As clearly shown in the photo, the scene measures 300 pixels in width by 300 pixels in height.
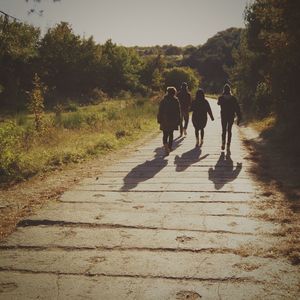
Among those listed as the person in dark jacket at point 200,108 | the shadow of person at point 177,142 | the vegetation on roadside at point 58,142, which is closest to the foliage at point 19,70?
the vegetation on roadside at point 58,142

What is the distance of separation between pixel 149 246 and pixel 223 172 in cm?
445

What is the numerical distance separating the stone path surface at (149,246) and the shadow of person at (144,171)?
0.11 meters

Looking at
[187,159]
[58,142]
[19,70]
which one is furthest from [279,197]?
[19,70]

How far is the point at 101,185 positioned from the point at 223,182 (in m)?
2.49

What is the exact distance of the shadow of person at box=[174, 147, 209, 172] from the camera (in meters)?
9.55

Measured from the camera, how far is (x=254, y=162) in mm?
10094

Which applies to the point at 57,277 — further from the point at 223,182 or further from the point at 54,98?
the point at 54,98

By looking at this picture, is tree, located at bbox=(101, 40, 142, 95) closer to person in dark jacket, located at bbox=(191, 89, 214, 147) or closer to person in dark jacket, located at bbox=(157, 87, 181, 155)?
person in dark jacket, located at bbox=(191, 89, 214, 147)

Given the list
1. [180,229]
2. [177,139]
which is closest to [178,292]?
[180,229]

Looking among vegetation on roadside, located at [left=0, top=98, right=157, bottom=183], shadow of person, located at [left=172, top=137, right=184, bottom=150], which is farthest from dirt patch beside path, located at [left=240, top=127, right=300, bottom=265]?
vegetation on roadside, located at [left=0, top=98, right=157, bottom=183]

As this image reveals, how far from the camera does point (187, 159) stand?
1051 centimetres

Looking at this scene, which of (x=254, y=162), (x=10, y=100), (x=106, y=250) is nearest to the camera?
(x=106, y=250)

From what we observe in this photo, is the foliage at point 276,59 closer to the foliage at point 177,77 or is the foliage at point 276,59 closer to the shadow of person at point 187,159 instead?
the shadow of person at point 187,159

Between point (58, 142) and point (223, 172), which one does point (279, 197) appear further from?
point (58, 142)
